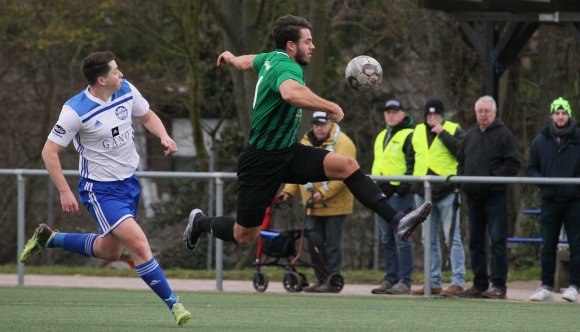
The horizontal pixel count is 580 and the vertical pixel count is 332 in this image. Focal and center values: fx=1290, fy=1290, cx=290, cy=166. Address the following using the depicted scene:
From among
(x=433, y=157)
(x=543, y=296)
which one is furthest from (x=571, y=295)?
(x=433, y=157)

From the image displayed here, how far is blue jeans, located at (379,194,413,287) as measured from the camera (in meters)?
14.3

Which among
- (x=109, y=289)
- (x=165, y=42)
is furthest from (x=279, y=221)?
(x=165, y=42)

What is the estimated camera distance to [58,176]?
9711 mm

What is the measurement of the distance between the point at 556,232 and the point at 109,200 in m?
5.45

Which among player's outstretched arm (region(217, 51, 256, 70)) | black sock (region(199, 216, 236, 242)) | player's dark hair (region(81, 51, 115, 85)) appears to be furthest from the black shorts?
player's dark hair (region(81, 51, 115, 85))

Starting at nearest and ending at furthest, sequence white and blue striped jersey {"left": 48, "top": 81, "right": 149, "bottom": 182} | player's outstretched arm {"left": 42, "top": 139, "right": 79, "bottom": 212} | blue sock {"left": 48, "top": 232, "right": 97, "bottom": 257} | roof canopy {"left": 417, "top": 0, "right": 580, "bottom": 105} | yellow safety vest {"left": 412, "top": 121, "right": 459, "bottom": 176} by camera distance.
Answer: player's outstretched arm {"left": 42, "top": 139, "right": 79, "bottom": 212} < white and blue striped jersey {"left": 48, "top": 81, "right": 149, "bottom": 182} < blue sock {"left": 48, "top": 232, "right": 97, "bottom": 257} < yellow safety vest {"left": 412, "top": 121, "right": 459, "bottom": 176} < roof canopy {"left": 417, "top": 0, "right": 580, "bottom": 105}

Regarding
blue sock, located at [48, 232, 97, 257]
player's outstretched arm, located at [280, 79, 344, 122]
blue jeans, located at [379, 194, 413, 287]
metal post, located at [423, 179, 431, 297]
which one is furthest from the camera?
blue jeans, located at [379, 194, 413, 287]

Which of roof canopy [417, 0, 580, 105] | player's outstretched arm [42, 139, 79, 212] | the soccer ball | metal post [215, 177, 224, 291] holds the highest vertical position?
roof canopy [417, 0, 580, 105]

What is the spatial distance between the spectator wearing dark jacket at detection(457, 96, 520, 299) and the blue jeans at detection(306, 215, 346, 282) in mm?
1656

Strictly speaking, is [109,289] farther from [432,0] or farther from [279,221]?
[432,0]

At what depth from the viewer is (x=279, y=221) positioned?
Result: 17531 mm

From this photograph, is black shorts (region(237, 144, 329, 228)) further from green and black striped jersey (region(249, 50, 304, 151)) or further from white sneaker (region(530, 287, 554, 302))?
white sneaker (region(530, 287, 554, 302))

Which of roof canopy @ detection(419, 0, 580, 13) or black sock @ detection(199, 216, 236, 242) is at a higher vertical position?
roof canopy @ detection(419, 0, 580, 13)

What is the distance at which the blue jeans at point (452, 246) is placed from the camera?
1388 centimetres
